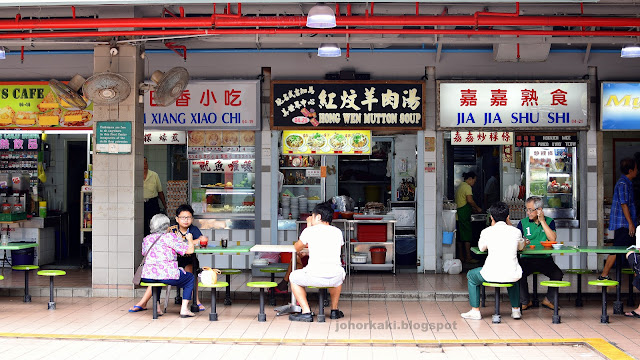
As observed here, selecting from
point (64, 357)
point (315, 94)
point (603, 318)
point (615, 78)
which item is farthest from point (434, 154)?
point (64, 357)

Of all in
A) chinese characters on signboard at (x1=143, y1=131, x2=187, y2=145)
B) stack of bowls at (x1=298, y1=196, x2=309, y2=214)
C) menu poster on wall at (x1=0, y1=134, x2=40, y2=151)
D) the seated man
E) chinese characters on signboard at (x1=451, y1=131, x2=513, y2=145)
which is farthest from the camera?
menu poster on wall at (x1=0, y1=134, x2=40, y2=151)

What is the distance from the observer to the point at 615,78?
11742 millimetres

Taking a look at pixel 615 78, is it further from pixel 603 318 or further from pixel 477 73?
pixel 603 318

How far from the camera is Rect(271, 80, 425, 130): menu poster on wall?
462 inches

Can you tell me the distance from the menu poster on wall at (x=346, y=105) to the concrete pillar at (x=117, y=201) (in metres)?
2.67

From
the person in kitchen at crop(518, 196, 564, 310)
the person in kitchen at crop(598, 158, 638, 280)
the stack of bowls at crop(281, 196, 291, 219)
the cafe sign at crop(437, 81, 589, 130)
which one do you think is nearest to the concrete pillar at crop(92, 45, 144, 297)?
the stack of bowls at crop(281, 196, 291, 219)

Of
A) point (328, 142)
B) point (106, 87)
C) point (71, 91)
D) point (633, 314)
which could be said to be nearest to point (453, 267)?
point (328, 142)

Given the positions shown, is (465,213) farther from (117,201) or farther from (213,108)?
(117,201)

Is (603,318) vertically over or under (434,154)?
under

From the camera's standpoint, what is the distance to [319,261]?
8273 millimetres

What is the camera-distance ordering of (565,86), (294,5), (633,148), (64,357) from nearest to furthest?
(64,357) → (294,5) → (565,86) → (633,148)

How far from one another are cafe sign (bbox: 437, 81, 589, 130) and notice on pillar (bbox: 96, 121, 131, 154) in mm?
4954

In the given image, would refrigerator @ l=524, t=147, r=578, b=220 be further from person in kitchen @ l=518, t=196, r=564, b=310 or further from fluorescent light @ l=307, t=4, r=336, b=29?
fluorescent light @ l=307, t=4, r=336, b=29

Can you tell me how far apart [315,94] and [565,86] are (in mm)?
4061
